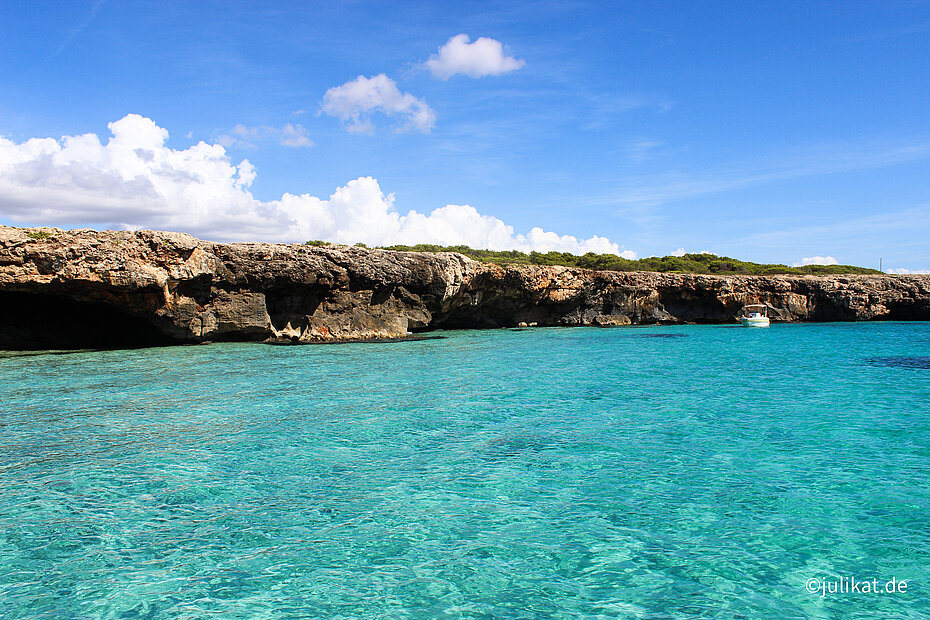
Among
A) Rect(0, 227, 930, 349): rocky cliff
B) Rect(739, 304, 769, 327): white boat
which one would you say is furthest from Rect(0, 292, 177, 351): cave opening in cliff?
Rect(739, 304, 769, 327): white boat

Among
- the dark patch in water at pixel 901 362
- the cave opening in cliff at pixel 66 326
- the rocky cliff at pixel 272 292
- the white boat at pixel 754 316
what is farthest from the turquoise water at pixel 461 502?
A: the white boat at pixel 754 316

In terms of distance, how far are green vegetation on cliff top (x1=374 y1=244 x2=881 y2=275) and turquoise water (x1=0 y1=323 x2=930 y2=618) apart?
48196 mm

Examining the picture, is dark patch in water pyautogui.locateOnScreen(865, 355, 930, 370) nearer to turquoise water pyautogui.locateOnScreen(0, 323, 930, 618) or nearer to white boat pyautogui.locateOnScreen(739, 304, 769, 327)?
turquoise water pyautogui.locateOnScreen(0, 323, 930, 618)

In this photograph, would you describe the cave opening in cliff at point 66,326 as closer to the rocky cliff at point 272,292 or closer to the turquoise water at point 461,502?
the rocky cliff at point 272,292

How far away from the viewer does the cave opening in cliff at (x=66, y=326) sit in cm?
2506

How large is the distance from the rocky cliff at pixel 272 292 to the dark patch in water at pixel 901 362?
1973 centimetres

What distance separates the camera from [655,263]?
65.2 meters

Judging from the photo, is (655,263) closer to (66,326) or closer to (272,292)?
(272,292)

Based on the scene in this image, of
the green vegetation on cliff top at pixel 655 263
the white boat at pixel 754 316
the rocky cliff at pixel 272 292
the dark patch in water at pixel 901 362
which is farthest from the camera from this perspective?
the green vegetation on cliff top at pixel 655 263

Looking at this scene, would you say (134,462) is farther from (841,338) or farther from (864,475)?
(841,338)

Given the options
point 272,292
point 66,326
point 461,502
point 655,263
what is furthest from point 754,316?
point 66,326

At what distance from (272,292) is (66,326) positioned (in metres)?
9.10

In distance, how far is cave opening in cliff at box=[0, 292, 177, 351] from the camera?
2506 centimetres

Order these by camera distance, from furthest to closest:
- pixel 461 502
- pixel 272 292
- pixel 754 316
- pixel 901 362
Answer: pixel 754 316 → pixel 272 292 → pixel 901 362 → pixel 461 502
